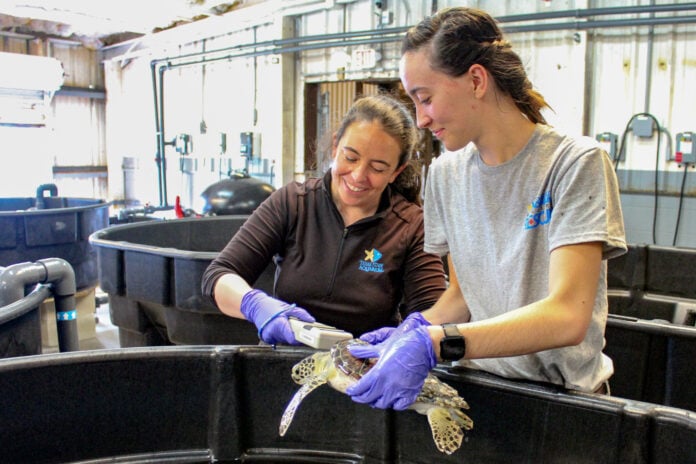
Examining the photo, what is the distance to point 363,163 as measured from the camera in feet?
4.30

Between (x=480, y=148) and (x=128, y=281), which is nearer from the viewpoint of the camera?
(x=480, y=148)

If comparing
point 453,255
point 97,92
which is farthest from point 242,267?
point 97,92

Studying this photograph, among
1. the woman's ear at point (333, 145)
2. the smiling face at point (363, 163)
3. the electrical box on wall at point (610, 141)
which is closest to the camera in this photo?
the smiling face at point (363, 163)

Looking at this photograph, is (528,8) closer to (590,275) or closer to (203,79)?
(590,275)

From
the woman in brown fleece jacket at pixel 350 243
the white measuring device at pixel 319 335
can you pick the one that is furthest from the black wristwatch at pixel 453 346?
the woman in brown fleece jacket at pixel 350 243

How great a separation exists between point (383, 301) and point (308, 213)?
27cm

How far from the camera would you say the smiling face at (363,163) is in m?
1.30

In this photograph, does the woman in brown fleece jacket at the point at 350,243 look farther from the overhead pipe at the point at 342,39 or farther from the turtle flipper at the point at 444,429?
the overhead pipe at the point at 342,39

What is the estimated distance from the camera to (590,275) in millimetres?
822

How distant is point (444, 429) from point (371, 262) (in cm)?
49

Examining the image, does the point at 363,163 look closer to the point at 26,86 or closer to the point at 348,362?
the point at 348,362

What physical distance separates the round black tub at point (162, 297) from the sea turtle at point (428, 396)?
1082 millimetres

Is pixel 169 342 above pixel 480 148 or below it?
below

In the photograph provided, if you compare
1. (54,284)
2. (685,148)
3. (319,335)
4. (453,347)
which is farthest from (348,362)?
(685,148)
